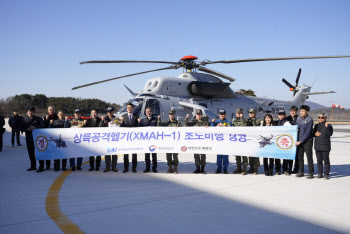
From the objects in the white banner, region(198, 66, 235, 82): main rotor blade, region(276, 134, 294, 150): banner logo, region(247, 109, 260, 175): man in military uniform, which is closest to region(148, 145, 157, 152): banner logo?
the white banner

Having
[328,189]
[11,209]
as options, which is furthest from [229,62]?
[11,209]

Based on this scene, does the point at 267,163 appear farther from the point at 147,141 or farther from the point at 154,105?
the point at 154,105

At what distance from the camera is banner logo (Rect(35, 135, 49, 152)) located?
7767 millimetres

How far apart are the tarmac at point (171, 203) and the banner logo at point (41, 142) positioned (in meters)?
0.79

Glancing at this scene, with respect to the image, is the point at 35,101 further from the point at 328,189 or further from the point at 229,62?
the point at 328,189

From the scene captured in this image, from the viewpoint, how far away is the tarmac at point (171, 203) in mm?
3816

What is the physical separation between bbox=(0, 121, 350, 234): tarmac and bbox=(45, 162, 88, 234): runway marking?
0.04 ft

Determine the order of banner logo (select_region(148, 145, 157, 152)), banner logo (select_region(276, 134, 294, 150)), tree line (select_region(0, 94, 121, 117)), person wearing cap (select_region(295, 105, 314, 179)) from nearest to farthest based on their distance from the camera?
person wearing cap (select_region(295, 105, 314, 179)), banner logo (select_region(276, 134, 294, 150)), banner logo (select_region(148, 145, 157, 152)), tree line (select_region(0, 94, 121, 117))

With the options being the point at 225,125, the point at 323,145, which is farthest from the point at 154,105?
the point at 323,145

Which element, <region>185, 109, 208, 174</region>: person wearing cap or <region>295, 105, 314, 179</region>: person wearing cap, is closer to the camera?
<region>295, 105, 314, 179</region>: person wearing cap

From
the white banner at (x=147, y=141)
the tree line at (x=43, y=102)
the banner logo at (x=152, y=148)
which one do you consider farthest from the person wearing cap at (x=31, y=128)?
the tree line at (x=43, y=102)

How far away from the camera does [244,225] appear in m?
3.85

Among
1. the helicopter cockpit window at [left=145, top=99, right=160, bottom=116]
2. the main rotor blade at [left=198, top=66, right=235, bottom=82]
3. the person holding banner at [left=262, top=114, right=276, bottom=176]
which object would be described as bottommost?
the person holding banner at [left=262, top=114, right=276, bottom=176]

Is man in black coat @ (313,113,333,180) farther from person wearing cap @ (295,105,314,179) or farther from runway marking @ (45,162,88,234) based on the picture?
runway marking @ (45,162,88,234)
